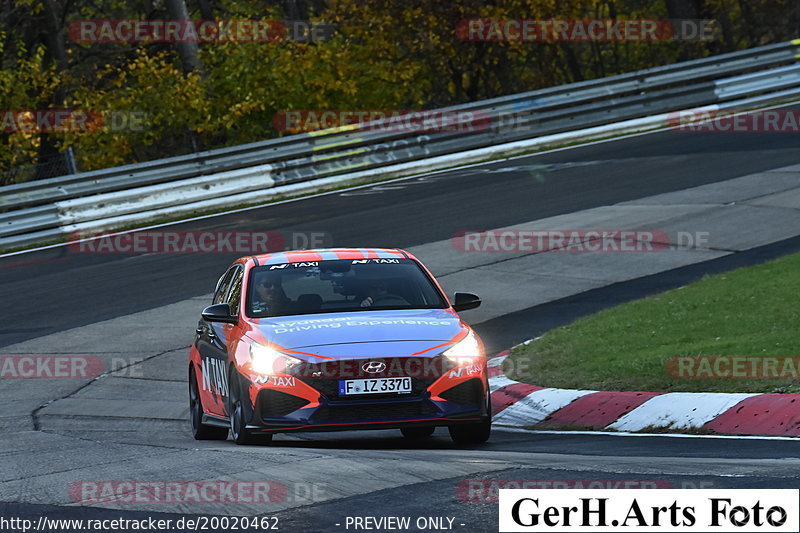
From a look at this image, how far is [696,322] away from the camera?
12.3 meters

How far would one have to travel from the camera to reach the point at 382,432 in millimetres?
10492

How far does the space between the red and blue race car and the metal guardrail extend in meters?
12.6

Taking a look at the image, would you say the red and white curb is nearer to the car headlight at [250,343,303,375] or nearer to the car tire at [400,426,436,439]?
the car tire at [400,426,436,439]

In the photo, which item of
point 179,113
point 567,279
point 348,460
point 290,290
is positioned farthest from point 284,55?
point 348,460

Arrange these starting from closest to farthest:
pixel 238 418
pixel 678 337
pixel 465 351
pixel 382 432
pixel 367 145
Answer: pixel 465 351 < pixel 238 418 < pixel 382 432 < pixel 678 337 < pixel 367 145

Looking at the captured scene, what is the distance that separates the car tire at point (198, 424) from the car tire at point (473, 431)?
2031 millimetres

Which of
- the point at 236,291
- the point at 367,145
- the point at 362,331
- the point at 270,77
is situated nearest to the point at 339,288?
the point at 236,291

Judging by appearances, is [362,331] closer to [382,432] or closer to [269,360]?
[269,360]

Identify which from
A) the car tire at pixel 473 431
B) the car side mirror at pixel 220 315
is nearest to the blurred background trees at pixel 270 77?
the car side mirror at pixel 220 315

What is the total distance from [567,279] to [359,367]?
26.6 feet

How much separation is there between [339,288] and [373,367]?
152cm

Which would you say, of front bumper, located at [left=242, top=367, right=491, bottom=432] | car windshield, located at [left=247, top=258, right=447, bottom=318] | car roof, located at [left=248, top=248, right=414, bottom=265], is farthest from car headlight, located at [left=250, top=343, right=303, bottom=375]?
car roof, located at [left=248, top=248, right=414, bottom=265]

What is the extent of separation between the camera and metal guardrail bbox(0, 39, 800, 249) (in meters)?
22.0

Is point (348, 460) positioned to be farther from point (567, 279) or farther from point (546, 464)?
point (567, 279)
